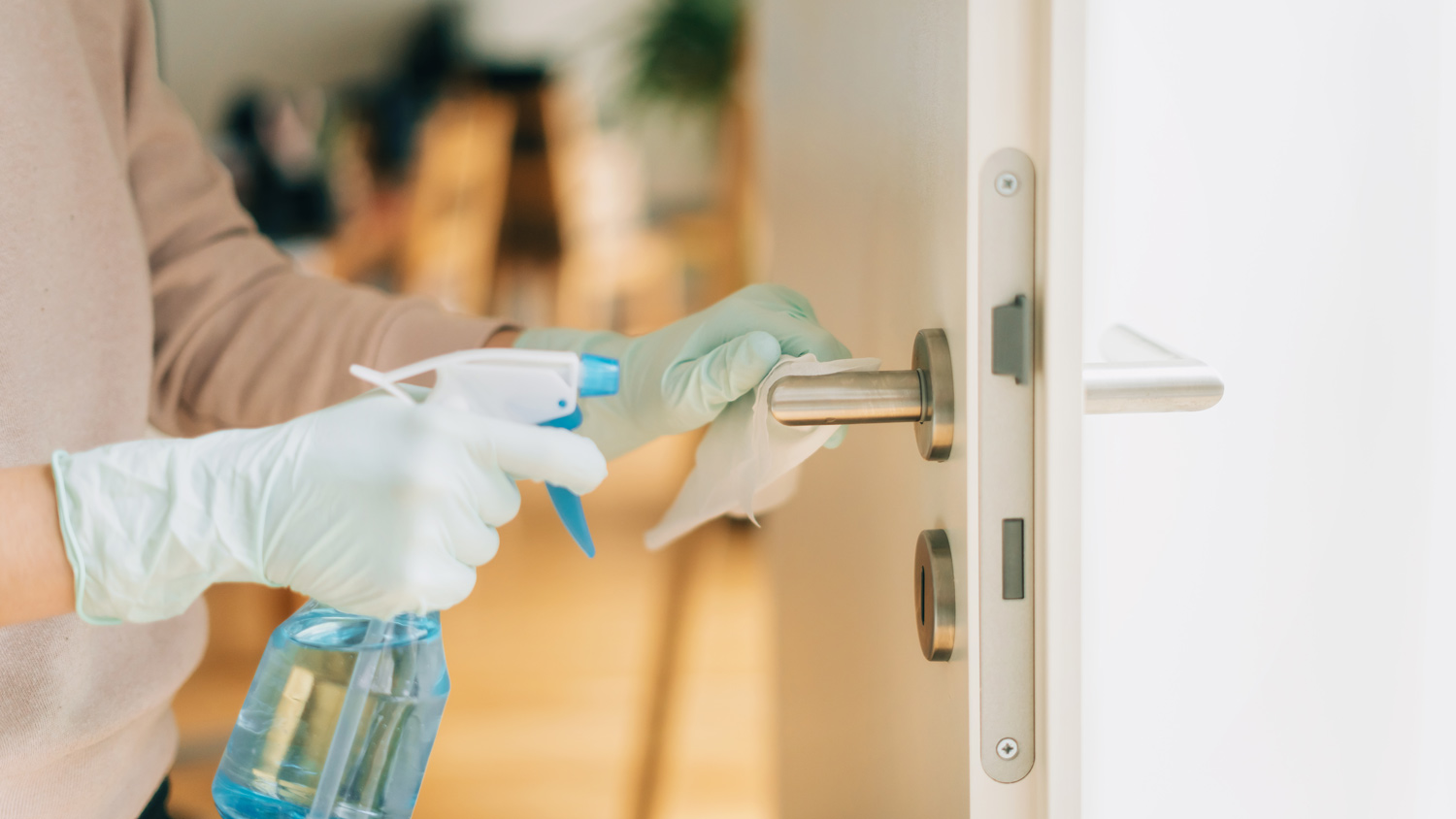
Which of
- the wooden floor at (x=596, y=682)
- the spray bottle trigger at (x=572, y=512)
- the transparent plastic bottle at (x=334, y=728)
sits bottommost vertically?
the wooden floor at (x=596, y=682)

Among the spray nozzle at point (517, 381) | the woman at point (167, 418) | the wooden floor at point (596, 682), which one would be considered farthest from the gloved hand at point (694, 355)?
the wooden floor at point (596, 682)

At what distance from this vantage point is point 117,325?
69 cm

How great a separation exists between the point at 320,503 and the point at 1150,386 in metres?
0.41

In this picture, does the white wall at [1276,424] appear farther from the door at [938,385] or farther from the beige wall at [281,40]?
the beige wall at [281,40]

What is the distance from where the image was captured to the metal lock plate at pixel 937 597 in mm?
434

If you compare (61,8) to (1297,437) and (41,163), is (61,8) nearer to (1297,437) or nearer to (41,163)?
(41,163)

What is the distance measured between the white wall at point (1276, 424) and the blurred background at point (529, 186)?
1855 millimetres

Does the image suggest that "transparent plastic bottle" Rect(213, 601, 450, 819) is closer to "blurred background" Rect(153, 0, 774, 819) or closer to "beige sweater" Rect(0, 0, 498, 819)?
"beige sweater" Rect(0, 0, 498, 819)

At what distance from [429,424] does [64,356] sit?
0.38 m

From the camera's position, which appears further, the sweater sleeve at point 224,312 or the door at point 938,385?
the sweater sleeve at point 224,312

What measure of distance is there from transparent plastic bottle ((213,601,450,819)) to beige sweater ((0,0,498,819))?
0.57ft

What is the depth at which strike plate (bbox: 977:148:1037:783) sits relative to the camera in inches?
14.6

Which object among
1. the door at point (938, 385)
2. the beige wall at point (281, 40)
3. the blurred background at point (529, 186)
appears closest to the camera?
the door at point (938, 385)

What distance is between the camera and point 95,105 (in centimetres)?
69
